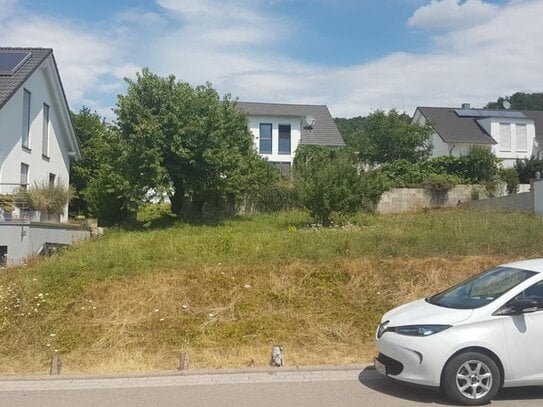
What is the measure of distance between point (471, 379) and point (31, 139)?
19.6 metres

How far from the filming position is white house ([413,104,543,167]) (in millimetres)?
46156

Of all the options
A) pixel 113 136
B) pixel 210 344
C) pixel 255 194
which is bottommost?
pixel 210 344

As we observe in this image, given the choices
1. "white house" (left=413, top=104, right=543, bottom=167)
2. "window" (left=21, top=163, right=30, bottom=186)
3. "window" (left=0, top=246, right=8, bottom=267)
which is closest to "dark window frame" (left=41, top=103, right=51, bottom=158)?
"window" (left=21, top=163, right=30, bottom=186)

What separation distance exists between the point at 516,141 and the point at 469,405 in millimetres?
46226

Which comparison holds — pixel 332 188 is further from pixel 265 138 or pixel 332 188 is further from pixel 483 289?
pixel 265 138

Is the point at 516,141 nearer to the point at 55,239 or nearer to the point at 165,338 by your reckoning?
the point at 55,239

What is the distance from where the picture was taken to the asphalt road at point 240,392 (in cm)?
645

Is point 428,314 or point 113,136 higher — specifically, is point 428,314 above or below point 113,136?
below

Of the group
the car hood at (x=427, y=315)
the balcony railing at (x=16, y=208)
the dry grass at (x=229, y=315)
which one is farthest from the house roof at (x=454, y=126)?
the car hood at (x=427, y=315)

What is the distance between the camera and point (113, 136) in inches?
880

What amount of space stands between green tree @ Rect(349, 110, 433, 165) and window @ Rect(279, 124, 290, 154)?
16.5 feet

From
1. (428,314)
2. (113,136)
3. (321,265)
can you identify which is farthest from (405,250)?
(113,136)

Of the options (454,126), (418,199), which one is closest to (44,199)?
(418,199)

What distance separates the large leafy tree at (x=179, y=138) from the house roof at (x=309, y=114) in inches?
783
